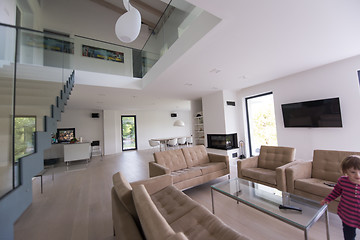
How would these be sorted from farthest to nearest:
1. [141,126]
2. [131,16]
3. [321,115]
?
[141,126] < [321,115] < [131,16]

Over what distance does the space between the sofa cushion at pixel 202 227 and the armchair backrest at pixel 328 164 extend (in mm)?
2186

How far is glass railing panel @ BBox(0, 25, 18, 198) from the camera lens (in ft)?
4.67

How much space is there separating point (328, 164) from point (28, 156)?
422 cm

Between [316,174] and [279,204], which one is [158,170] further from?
[316,174]

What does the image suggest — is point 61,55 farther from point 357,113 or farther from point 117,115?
point 357,113

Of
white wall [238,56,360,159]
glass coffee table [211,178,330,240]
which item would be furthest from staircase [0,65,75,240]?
white wall [238,56,360,159]

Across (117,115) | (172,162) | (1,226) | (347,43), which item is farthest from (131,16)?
(117,115)

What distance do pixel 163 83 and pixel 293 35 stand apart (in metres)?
3.09

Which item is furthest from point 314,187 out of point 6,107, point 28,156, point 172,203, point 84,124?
point 84,124

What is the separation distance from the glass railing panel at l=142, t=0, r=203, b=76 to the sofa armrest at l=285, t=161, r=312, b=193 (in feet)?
9.78

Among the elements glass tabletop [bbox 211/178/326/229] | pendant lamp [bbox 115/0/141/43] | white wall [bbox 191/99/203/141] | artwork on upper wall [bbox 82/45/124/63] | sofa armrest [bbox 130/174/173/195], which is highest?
artwork on upper wall [bbox 82/45/124/63]

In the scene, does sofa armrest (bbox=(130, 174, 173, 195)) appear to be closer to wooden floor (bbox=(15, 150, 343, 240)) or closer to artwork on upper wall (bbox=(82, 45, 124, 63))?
wooden floor (bbox=(15, 150, 343, 240))

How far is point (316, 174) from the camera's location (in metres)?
2.41

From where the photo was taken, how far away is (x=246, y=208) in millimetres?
2301
